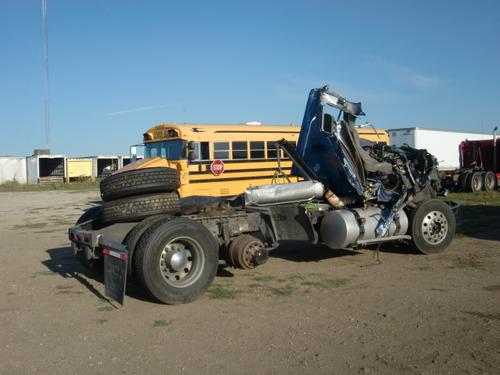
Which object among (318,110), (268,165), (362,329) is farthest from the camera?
(268,165)

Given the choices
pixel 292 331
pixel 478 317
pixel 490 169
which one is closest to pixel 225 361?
pixel 292 331

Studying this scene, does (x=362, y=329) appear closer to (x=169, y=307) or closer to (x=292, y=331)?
(x=292, y=331)

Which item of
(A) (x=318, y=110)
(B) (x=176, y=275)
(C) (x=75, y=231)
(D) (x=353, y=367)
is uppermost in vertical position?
(A) (x=318, y=110)

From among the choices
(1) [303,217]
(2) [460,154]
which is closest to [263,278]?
(1) [303,217]

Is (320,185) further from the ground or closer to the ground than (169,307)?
further from the ground

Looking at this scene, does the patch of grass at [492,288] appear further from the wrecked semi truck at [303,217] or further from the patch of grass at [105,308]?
the patch of grass at [105,308]

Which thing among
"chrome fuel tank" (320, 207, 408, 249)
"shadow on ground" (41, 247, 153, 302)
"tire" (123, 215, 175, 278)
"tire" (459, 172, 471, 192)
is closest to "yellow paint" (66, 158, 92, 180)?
"tire" (459, 172, 471, 192)

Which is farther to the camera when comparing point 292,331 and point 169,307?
point 169,307

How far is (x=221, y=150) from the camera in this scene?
16406 millimetres

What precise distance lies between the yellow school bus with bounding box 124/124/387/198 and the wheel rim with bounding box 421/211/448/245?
6.43m

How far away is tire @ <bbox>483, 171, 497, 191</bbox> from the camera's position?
23.4 m

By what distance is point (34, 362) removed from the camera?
4.61 metres

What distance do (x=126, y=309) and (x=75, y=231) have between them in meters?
1.77

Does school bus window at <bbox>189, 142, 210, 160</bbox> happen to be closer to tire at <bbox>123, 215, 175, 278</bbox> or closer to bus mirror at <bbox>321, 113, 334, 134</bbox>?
bus mirror at <bbox>321, 113, 334, 134</bbox>
